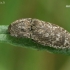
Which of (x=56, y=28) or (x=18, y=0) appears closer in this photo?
(x=56, y=28)

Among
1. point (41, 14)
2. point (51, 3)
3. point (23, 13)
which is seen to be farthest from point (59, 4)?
point (23, 13)

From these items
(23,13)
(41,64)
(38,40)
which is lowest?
(41,64)

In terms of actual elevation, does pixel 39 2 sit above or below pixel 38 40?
above

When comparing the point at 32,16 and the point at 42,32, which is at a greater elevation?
the point at 32,16

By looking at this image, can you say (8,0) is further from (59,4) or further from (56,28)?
(56,28)

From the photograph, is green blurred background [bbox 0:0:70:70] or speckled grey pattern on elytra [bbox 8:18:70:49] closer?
speckled grey pattern on elytra [bbox 8:18:70:49]
